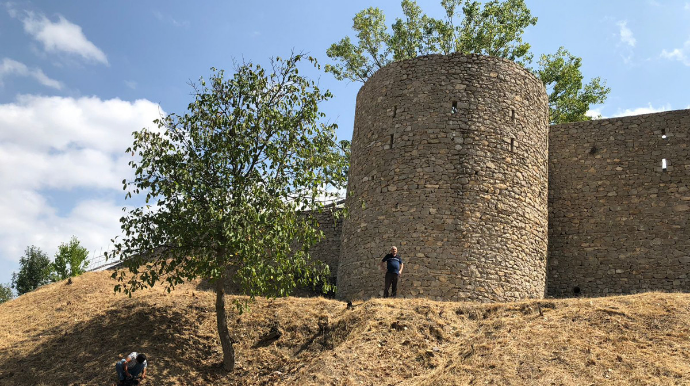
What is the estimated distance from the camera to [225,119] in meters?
13.2

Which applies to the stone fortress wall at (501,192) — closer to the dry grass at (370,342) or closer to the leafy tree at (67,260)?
the dry grass at (370,342)

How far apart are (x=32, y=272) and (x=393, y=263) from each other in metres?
28.9

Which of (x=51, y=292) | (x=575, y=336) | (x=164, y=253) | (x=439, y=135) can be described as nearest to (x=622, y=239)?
(x=439, y=135)

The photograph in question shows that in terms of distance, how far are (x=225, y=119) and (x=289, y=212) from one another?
246cm

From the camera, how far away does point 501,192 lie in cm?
1539

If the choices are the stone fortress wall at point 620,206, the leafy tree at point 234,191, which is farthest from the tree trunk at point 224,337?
the stone fortress wall at point 620,206

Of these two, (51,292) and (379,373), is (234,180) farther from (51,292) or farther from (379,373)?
(51,292)

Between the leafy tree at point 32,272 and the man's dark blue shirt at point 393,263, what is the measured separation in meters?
27.2

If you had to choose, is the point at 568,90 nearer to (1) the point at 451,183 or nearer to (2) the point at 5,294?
(1) the point at 451,183

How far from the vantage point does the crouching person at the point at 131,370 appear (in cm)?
1135

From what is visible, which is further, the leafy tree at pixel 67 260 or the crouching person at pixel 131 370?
the leafy tree at pixel 67 260

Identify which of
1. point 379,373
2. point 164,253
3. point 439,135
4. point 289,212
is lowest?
point 379,373

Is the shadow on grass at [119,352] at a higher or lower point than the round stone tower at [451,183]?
lower

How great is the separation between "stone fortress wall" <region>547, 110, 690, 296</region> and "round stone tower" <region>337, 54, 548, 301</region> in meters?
1.12
